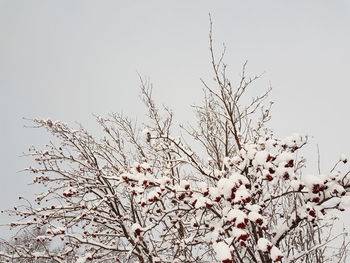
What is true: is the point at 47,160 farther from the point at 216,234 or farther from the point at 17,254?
the point at 216,234

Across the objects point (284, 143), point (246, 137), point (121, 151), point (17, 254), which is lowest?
point (17, 254)

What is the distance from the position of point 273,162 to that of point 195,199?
0.95 meters

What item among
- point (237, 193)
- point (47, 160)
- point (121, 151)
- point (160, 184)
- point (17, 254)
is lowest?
point (17, 254)

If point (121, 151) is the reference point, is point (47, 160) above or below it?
below

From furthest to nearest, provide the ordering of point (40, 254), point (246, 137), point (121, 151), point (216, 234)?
point (121, 151) < point (246, 137) < point (40, 254) < point (216, 234)

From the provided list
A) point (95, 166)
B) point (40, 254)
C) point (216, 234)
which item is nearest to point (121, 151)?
point (95, 166)

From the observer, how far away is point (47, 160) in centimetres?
570

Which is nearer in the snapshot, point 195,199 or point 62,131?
point 195,199

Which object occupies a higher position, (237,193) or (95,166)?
(95,166)

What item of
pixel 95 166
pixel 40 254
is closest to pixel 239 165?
pixel 95 166

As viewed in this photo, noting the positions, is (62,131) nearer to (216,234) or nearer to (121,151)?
(121,151)

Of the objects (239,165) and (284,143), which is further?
(239,165)

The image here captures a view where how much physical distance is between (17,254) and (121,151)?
319cm

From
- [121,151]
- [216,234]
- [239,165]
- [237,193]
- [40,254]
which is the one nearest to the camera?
[237,193]
